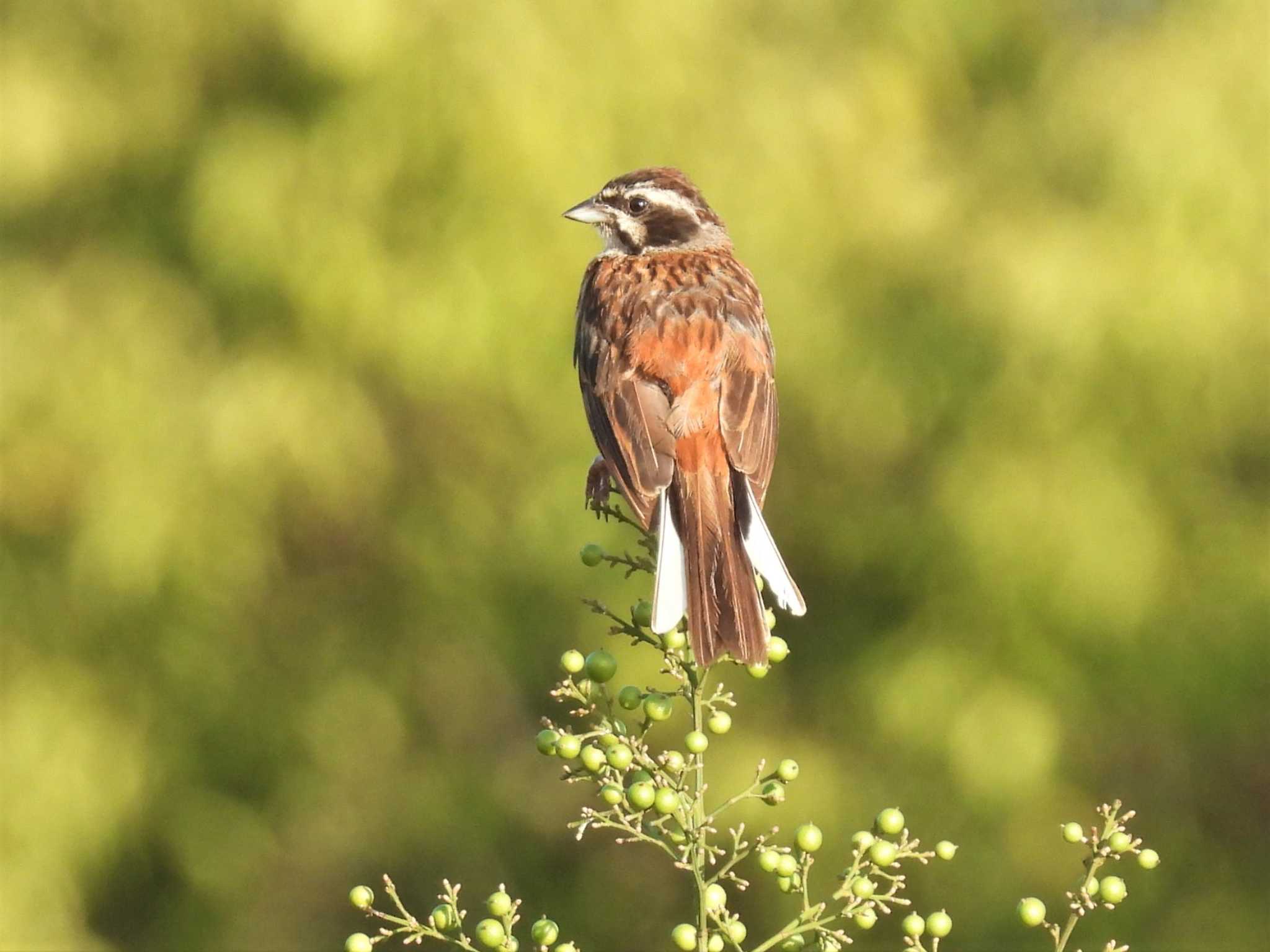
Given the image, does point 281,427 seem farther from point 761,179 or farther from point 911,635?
point 911,635

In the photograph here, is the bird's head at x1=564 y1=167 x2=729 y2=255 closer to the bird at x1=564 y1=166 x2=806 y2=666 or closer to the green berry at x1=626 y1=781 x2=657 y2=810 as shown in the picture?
the bird at x1=564 y1=166 x2=806 y2=666

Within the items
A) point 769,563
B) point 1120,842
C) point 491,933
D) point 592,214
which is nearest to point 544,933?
point 491,933

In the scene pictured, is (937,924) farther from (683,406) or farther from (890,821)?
(683,406)

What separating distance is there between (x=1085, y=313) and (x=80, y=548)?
450cm

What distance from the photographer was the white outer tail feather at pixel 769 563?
3531mm

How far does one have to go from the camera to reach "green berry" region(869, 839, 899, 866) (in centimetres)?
285

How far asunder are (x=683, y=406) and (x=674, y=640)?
1.34m

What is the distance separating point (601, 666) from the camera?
118 inches

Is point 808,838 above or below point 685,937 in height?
above

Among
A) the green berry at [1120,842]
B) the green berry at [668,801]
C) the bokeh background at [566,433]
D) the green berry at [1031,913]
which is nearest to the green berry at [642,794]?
the green berry at [668,801]

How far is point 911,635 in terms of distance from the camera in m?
7.52

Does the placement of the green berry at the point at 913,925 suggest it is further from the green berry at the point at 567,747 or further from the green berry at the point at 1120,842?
the green berry at the point at 567,747

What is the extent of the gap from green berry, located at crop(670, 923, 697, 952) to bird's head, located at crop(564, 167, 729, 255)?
9.62ft

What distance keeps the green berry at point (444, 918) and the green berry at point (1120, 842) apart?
3.42ft
